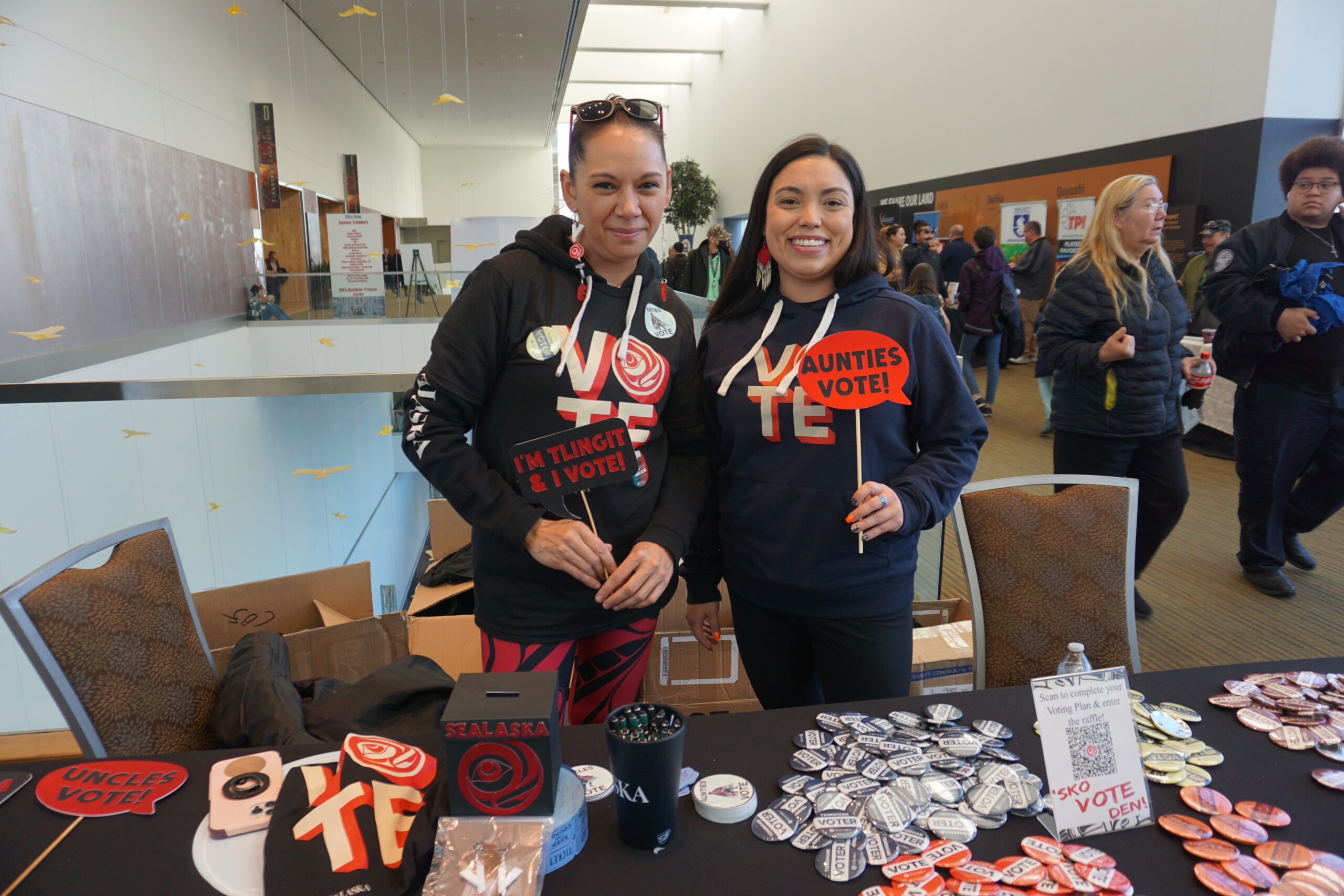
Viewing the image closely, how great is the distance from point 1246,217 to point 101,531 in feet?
20.6

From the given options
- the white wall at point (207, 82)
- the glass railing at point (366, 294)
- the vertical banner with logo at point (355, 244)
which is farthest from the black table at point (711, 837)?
the vertical banner with logo at point (355, 244)

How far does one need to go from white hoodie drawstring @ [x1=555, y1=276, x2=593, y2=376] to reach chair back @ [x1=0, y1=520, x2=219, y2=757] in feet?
2.41

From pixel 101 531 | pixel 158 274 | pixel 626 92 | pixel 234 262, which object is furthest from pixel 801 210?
pixel 626 92

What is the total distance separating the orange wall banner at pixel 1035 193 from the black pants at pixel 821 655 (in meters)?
4.95

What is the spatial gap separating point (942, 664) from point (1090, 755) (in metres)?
1.17

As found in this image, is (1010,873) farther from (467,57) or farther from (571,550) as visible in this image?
(467,57)

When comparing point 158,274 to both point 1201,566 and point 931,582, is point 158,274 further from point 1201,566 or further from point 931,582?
point 1201,566

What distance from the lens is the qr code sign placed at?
832 mm

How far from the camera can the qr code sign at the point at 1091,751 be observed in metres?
0.83

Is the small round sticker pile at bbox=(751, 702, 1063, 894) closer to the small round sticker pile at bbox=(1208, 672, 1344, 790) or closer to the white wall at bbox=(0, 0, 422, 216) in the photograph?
the small round sticker pile at bbox=(1208, 672, 1344, 790)

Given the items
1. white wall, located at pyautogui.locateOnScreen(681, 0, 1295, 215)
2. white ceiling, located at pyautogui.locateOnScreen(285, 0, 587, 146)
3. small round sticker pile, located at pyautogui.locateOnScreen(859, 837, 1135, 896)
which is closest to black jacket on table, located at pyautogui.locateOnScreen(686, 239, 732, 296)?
white wall, located at pyautogui.locateOnScreen(681, 0, 1295, 215)

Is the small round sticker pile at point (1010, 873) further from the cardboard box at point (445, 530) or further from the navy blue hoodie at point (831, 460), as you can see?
the cardboard box at point (445, 530)

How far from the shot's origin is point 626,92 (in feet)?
66.5

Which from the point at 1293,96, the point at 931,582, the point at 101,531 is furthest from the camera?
the point at 1293,96
